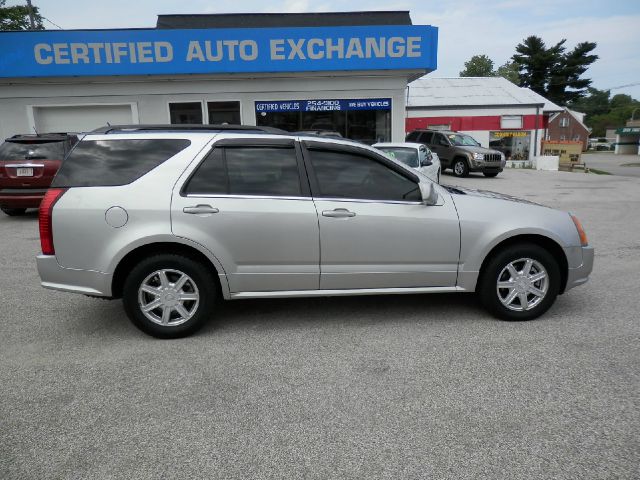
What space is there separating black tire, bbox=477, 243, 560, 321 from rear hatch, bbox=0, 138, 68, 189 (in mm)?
8558

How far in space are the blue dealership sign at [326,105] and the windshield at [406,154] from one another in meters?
4.64

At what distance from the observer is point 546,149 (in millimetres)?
30422

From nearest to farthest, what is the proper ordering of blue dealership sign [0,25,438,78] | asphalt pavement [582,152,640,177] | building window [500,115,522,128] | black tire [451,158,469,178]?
1. blue dealership sign [0,25,438,78]
2. black tire [451,158,469,178]
3. asphalt pavement [582,152,640,177]
4. building window [500,115,522,128]

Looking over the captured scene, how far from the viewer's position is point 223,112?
16328 mm

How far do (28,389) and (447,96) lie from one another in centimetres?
3255

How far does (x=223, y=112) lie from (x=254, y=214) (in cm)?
1310

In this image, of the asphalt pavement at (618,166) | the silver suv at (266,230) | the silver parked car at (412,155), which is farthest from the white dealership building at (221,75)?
the asphalt pavement at (618,166)

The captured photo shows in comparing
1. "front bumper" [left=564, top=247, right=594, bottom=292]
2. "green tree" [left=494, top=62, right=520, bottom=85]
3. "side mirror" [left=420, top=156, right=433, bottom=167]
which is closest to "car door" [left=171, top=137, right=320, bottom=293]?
"front bumper" [left=564, top=247, right=594, bottom=292]

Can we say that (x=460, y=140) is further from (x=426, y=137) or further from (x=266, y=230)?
(x=266, y=230)

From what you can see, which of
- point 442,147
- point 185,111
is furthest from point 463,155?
point 185,111

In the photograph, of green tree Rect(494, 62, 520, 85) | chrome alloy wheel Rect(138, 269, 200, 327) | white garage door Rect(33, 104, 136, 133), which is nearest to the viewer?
chrome alloy wheel Rect(138, 269, 200, 327)

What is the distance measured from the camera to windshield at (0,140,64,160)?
9.80 metres

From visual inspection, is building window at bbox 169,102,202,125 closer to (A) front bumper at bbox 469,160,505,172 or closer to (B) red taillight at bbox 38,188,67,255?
(A) front bumper at bbox 469,160,505,172

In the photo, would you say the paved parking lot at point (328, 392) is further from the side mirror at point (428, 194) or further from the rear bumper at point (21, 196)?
the rear bumper at point (21, 196)
